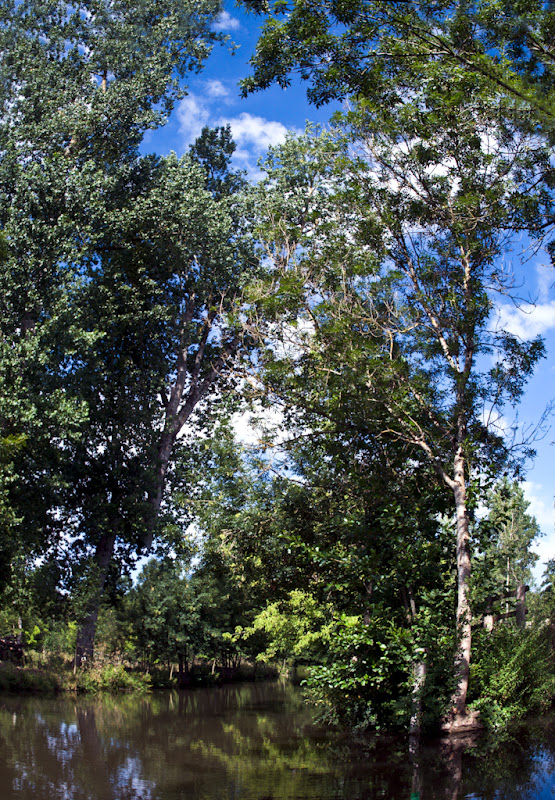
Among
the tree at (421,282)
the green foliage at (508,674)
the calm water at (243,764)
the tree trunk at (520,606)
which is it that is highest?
the tree at (421,282)

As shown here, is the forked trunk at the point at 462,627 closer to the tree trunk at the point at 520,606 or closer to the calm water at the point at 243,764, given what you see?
the calm water at the point at 243,764

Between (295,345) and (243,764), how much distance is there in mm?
6563

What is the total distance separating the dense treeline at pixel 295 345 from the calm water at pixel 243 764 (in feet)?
2.51

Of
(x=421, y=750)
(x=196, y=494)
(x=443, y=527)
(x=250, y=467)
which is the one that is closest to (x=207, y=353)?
(x=196, y=494)

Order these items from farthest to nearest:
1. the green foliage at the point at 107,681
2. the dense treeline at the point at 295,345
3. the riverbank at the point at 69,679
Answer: the green foliage at the point at 107,681 < the riverbank at the point at 69,679 < the dense treeline at the point at 295,345

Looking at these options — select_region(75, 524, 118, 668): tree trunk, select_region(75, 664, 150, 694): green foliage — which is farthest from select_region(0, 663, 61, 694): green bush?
select_region(75, 524, 118, 668): tree trunk

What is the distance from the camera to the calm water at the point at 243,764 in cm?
656

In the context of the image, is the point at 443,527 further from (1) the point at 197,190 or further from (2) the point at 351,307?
(1) the point at 197,190

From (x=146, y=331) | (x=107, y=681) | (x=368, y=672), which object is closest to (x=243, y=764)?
(x=368, y=672)

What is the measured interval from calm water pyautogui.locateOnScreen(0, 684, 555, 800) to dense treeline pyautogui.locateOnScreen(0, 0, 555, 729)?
2.51 ft

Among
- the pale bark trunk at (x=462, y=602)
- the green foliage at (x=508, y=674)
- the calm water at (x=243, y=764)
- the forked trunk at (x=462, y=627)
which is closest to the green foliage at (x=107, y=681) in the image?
the calm water at (x=243, y=764)

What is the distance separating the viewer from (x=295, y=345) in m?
11.3

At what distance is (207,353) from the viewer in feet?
77.0

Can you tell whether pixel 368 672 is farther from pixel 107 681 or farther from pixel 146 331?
pixel 146 331
